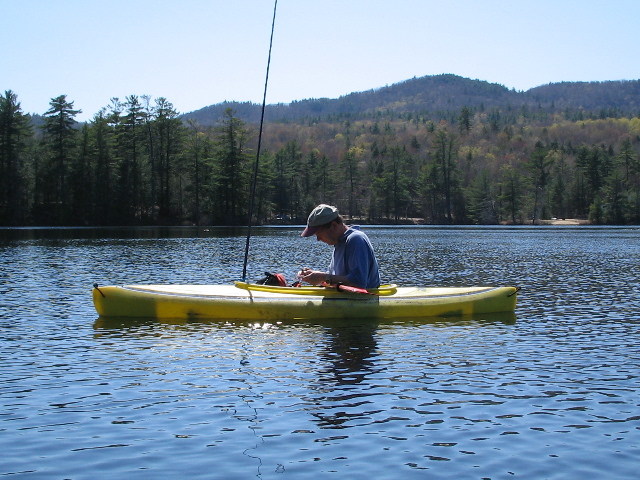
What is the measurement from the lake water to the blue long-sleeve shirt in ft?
3.15

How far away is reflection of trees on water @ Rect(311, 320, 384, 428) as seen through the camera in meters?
7.96

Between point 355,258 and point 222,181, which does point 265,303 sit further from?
point 222,181

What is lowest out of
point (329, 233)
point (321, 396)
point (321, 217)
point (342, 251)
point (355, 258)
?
point (321, 396)

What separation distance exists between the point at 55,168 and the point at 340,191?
5847cm

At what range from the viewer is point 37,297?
1852 centimetres

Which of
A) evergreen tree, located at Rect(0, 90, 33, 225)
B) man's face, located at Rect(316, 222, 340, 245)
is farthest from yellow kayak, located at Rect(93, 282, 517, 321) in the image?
evergreen tree, located at Rect(0, 90, 33, 225)

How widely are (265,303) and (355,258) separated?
2.05 meters

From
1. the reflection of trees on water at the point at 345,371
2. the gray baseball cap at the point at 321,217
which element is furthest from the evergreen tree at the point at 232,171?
the gray baseball cap at the point at 321,217

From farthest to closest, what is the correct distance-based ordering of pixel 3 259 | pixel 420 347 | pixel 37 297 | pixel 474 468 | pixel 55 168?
pixel 55 168 < pixel 3 259 < pixel 37 297 < pixel 420 347 < pixel 474 468

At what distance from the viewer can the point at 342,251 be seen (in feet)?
43.1

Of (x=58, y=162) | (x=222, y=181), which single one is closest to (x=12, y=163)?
(x=58, y=162)

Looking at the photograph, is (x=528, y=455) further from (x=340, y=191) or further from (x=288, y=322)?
(x=340, y=191)

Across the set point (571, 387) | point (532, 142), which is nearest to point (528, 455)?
point (571, 387)

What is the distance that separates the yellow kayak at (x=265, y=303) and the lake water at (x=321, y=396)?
260 millimetres
